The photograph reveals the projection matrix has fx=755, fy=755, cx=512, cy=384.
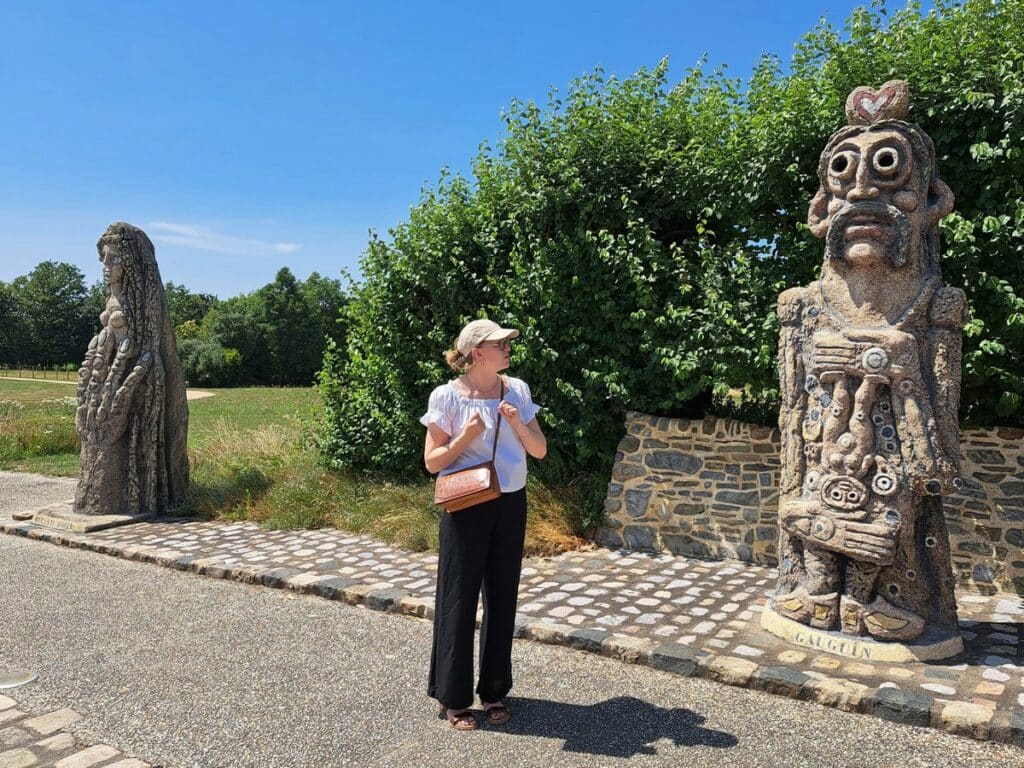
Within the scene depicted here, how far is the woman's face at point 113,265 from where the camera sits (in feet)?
29.0

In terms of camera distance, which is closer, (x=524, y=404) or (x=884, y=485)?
(x=524, y=404)

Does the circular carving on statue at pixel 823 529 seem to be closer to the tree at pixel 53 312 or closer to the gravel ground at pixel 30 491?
the gravel ground at pixel 30 491

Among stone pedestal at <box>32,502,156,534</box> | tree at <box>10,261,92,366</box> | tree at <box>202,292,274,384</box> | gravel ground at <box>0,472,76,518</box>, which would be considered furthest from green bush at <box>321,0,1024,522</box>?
tree at <box>10,261,92,366</box>

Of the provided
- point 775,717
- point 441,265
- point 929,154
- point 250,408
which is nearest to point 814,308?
point 929,154

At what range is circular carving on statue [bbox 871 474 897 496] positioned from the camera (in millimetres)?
4582

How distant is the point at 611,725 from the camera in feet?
12.5

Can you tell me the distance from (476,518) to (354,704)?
131 centimetres

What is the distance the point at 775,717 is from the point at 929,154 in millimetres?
3479

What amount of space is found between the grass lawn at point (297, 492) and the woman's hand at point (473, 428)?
387cm

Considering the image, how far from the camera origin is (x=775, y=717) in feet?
12.8

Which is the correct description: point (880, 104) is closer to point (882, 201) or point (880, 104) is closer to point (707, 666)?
point (882, 201)

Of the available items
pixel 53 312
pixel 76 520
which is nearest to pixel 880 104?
pixel 76 520

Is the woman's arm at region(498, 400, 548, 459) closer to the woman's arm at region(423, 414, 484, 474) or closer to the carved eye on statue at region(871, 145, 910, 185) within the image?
the woman's arm at region(423, 414, 484, 474)

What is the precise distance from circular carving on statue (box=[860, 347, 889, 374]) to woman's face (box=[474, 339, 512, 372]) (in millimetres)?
2362
